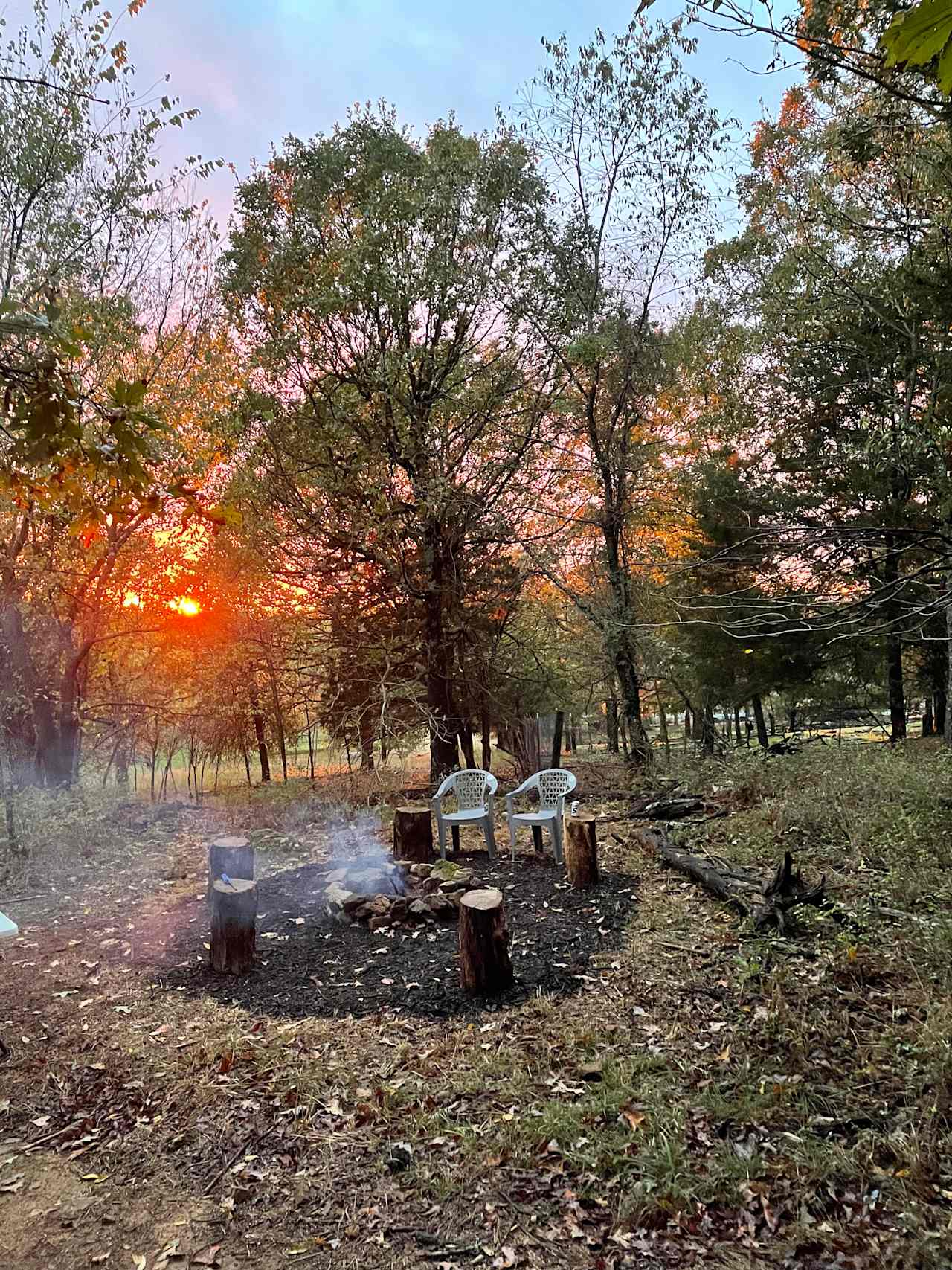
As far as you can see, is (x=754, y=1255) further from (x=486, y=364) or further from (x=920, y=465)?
(x=486, y=364)

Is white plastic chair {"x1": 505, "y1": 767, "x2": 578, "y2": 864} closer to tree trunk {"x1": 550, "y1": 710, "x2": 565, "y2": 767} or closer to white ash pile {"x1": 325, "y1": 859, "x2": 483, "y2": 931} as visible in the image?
white ash pile {"x1": 325, "y1": 859, "x2": 483, "y2": 931}

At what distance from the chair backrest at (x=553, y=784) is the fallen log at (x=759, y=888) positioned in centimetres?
130

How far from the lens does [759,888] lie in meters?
4.63

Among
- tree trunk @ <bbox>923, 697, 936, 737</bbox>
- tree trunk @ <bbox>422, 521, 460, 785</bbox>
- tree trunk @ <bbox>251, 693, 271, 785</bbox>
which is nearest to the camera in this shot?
tree trunk @ <bbox>422, 521, 460, 785</bbox>

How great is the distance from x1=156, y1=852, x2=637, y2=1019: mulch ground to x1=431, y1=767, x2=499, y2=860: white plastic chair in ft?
2.07

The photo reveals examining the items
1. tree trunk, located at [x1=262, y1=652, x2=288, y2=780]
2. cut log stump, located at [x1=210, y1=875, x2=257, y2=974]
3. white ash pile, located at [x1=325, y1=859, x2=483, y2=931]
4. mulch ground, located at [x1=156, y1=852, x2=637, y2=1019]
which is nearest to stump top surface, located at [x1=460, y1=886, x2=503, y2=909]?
mulch ground, located at [x1=156, y1=852, x2=637, y2=1019]

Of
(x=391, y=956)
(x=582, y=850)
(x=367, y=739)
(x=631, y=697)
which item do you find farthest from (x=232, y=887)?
(x=631, y=697)

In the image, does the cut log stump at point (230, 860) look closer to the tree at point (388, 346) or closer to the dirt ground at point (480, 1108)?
the dirt ground at point (480, 1108)

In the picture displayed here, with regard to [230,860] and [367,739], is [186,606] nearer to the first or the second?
[367,739]

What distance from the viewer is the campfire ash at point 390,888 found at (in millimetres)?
5016

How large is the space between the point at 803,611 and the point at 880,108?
6.02m

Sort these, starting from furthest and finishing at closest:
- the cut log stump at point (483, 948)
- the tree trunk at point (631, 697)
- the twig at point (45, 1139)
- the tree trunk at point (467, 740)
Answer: the tree trunk at point (467, 740) → the tree trunk at point (631, 697) → the cut log stump at point (483, 948) → the twig at point (45, 1139)

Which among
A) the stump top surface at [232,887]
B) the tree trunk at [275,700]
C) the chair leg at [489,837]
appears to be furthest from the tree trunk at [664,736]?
the stump top surface at [232,887]

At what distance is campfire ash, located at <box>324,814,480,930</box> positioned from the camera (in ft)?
16.5
